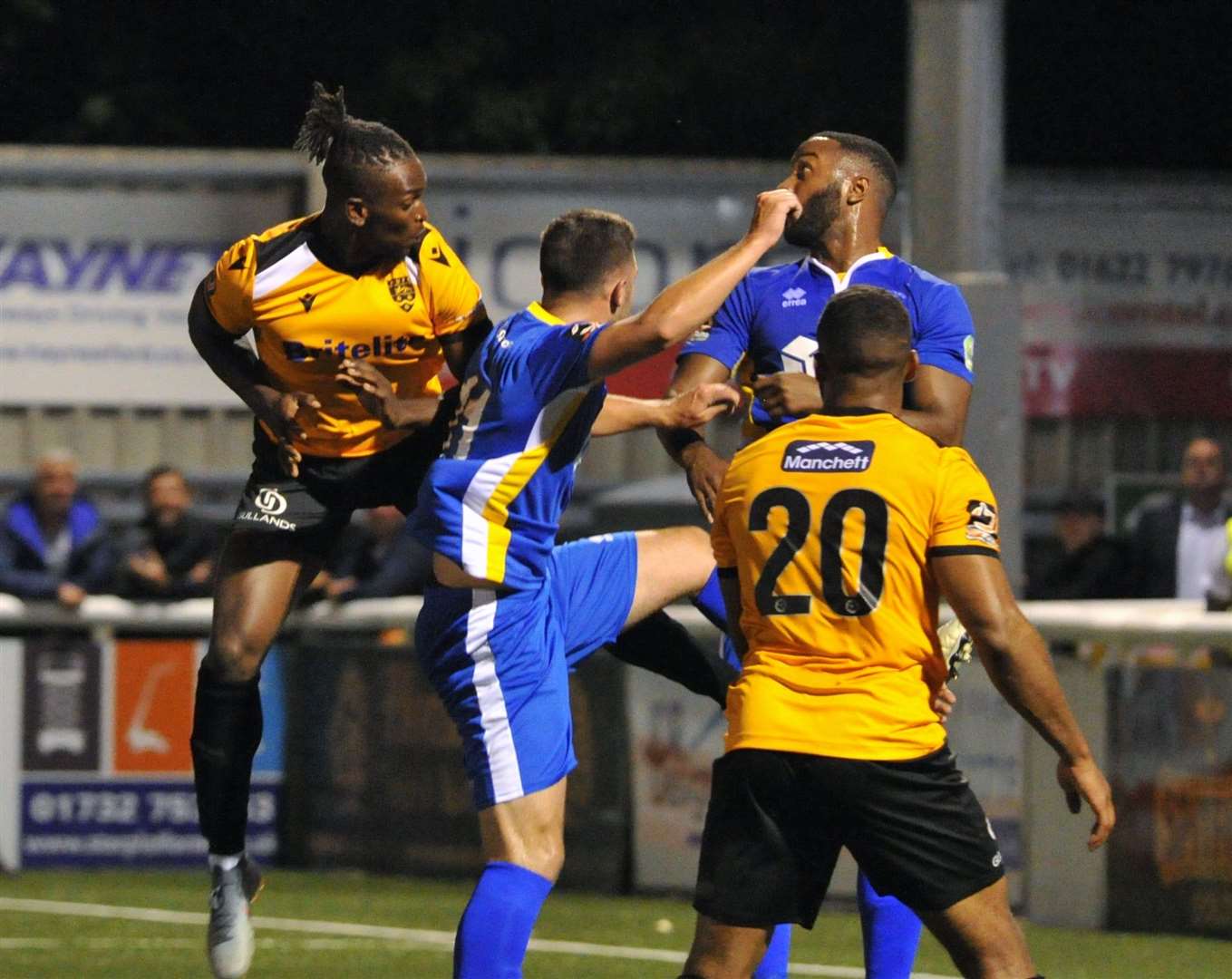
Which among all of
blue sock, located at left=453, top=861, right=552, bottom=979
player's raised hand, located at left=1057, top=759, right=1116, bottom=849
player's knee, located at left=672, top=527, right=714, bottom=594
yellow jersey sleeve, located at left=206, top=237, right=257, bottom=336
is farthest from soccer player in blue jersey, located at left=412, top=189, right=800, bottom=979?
player's raised hand, located at left=1057, top=759, right=1116, bottom=849

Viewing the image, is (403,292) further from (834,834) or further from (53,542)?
(53,542)

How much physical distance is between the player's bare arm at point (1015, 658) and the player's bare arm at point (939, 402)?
3.63 ft

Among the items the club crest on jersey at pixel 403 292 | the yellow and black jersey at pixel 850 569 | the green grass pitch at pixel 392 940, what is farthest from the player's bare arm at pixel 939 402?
the green grass pitch at pixel 392 940

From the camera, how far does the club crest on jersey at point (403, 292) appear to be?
756cm

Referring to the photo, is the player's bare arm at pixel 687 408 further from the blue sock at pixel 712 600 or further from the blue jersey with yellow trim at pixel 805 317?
the blue sock at pixel 712 600

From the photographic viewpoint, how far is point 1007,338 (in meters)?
11.4

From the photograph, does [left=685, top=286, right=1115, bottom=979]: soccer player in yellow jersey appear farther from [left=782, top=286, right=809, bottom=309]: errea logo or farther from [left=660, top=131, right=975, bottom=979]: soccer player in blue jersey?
→ [left=782, top=286, right=809, bottom=309]: errea logo

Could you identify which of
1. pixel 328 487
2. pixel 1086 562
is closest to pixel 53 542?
pixel 1086 562

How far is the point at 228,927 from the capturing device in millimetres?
7852

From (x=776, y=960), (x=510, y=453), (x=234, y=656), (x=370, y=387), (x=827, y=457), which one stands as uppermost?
(x=370, y=387)

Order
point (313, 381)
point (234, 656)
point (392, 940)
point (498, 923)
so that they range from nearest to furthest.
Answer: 1. point (498, 923)
2. point (313, 381)
3. point (234, 656)
4. point (392, 940)

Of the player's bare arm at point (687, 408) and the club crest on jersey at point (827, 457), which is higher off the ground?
the player's bare arm at point (687, 408)

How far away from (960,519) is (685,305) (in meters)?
0.91

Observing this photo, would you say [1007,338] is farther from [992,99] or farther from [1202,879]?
[1202,879]
